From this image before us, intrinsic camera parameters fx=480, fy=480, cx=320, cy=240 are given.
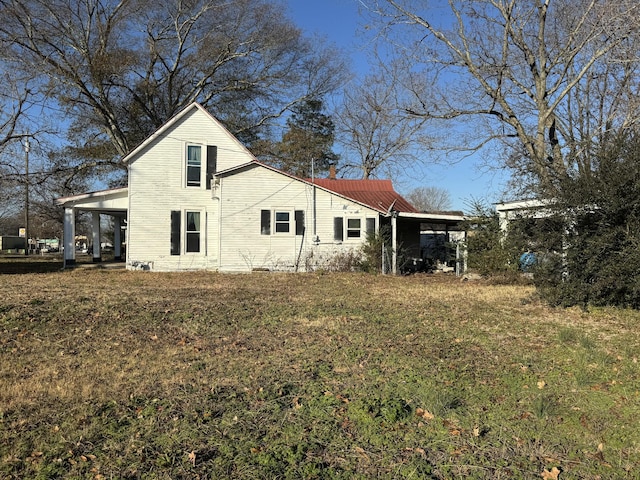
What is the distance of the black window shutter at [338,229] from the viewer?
60.1 ft

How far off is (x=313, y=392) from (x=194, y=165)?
15.5m

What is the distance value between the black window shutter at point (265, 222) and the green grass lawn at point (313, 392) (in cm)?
859

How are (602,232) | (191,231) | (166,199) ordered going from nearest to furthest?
(602,232) → (166,199) → (191,231)

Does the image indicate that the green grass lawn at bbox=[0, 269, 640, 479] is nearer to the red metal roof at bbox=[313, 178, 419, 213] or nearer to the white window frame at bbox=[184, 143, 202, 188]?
the white window frame at bbox=[184, 143, 202, 188]

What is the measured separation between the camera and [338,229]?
18359 mm

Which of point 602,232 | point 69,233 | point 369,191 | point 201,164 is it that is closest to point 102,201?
point 69,233

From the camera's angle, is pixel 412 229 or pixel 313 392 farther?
pixel 412 229

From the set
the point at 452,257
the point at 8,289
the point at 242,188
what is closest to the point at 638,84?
the point at 452,257

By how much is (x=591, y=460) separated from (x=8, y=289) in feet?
40.4

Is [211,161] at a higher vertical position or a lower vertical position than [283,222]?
higher

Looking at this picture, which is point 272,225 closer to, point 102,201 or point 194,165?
point 194,165

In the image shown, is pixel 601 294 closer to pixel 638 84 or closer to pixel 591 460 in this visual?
pixel 591 460

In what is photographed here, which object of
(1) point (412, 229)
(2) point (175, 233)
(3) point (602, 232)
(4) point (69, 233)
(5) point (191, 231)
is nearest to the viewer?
(3) point (602, 232)

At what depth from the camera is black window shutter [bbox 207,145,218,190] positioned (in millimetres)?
18891
